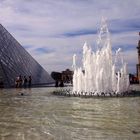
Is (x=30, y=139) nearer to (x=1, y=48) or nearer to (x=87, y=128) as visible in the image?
(x=87, y=128)

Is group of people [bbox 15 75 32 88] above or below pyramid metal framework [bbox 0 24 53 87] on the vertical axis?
below

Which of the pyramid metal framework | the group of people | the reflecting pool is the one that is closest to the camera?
the reflecting pool

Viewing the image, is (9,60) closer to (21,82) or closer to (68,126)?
(21,82)

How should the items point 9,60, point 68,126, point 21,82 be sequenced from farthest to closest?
point 9,60 < point 21,82 < point 68,126

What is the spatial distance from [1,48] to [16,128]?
33.6 m

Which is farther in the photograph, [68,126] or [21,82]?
[21,82]

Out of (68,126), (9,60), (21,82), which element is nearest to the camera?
(68,126)

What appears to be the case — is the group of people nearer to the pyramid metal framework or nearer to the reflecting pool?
the pyramid metal framework

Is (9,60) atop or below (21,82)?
atop

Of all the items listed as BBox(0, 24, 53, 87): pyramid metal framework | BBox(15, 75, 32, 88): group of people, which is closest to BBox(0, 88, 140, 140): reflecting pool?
BBox(15, 75, 32, 88): group of people

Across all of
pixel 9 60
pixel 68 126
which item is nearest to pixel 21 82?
pixel 9 60

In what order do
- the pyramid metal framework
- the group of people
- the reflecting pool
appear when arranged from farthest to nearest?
the pyramid metal framework, the group of people, the reflecting pool

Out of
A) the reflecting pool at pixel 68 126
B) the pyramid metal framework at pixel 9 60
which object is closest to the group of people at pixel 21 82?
the pyramid metal framework at pixel 9 60

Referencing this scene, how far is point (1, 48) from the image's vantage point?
41469 millimetres
